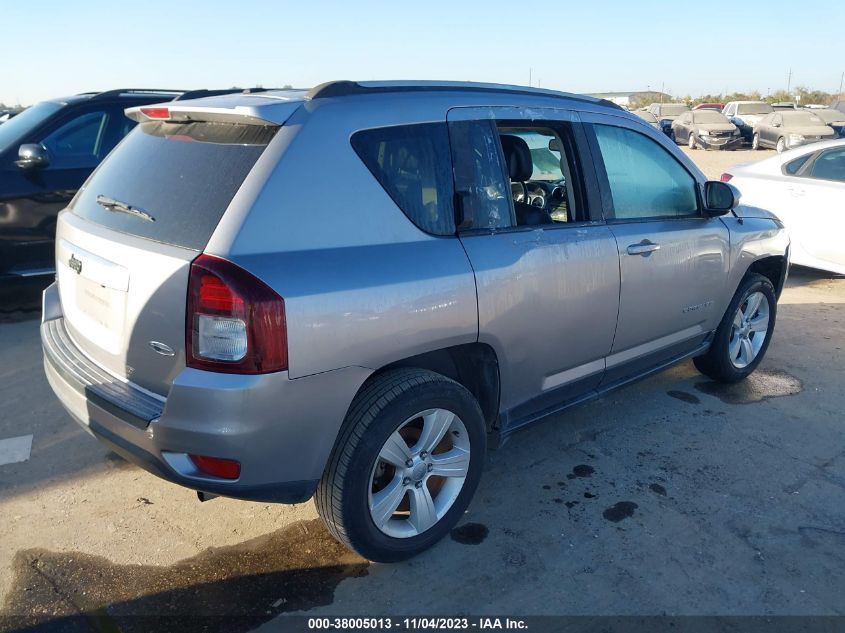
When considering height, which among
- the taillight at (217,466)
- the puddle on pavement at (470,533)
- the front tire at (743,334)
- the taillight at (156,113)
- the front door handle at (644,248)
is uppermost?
the taillight at (156,113)

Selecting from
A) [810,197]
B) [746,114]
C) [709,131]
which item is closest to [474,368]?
[810,197]

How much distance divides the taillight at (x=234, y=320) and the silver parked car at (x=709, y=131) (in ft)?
85.1

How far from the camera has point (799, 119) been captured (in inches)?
929

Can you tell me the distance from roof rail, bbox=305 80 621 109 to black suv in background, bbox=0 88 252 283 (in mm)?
3387

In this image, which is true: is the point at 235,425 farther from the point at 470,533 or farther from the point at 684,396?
the point at 684,396

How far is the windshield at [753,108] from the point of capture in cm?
2898

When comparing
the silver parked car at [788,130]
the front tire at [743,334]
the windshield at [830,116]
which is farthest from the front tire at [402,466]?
the windshield at [830,116]

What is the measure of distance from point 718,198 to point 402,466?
8.48 feet

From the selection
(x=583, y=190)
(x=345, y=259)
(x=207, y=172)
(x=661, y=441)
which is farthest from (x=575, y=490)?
(x=207, y=172)

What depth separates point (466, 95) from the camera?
3.06 m

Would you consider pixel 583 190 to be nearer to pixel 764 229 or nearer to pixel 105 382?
pixel 764 229

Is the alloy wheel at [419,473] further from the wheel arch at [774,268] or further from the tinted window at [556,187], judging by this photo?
the wheel arch at [774,268]

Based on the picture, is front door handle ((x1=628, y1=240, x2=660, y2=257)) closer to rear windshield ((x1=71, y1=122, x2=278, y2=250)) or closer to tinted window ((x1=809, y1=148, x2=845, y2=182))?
rear windshield ((x1=71, y1=122, x2=278, y2=250))

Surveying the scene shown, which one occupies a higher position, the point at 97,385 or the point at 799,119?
the point at 799,119
